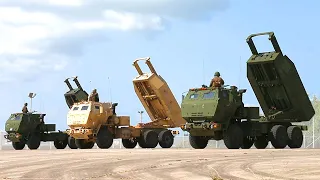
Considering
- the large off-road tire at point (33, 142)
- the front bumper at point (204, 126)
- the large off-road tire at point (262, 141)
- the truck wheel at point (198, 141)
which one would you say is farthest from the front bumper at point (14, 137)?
the large off-road tire at point (262, 141)

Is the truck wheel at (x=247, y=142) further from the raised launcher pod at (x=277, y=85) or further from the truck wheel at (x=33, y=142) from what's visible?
the truck wheel at (x=33, y=142)

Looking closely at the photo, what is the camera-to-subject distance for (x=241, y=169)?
14727mm

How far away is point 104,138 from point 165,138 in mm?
3554

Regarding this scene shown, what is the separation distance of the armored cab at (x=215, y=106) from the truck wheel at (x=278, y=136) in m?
1.04

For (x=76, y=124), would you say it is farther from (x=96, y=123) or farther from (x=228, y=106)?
(x=228, y=106)

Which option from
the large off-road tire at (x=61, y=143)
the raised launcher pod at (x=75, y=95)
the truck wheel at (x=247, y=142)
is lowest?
the truck wheel at (x=247, y=142)

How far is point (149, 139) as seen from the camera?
35531mm

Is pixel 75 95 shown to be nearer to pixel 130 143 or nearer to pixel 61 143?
pixel 61 143

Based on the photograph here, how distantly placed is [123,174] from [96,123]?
20647 mm

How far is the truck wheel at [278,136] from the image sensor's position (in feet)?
94.9

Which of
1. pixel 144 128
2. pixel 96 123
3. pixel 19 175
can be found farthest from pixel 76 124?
pixel 19 175

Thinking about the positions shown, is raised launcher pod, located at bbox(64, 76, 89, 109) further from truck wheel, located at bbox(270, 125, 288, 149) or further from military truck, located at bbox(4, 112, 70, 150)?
truck wheel, located at bbox(270, 125, 288, 149)

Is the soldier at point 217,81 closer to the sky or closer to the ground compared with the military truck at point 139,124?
closer to the sky

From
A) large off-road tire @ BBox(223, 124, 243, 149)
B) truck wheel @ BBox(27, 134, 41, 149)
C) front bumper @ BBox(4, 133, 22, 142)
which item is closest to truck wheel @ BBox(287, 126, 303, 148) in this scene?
large off-road tire @ BBox(223, 124, 243, 149)
